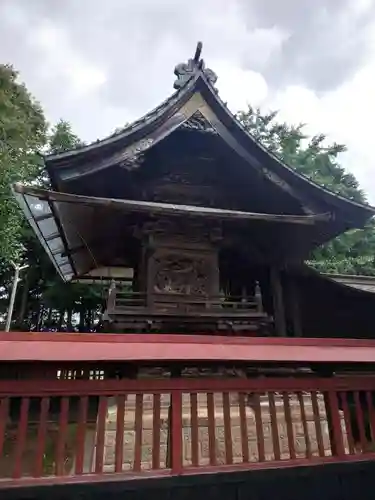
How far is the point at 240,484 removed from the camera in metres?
2.86

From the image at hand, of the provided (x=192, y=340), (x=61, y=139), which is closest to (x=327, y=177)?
(x=61, y=139)

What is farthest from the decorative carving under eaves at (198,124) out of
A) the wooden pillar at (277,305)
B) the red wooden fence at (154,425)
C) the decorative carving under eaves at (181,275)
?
the red wooden fence at (154,425)

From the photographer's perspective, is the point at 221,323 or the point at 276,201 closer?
the point at 221,323

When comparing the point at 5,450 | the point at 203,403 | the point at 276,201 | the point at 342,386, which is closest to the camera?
the point at 342,386

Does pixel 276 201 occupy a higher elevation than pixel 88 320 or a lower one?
lower

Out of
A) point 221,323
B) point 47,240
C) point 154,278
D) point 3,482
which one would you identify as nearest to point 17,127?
point 47,240

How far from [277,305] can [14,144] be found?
446 inches

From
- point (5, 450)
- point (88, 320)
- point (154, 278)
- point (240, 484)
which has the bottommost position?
point (240, 484)

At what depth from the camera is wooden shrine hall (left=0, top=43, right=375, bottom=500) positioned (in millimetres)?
2512

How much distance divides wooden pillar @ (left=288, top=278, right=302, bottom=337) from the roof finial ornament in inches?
142

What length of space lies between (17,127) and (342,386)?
13723 millimetres

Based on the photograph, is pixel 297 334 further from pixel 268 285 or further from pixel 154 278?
pixel 154 278

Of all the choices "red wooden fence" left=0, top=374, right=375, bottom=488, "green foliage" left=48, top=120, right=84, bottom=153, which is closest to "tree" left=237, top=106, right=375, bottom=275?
"green foliage" left=48, top=120, right=84, bottom=153

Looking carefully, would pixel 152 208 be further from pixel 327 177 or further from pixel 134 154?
pixel 327 177
